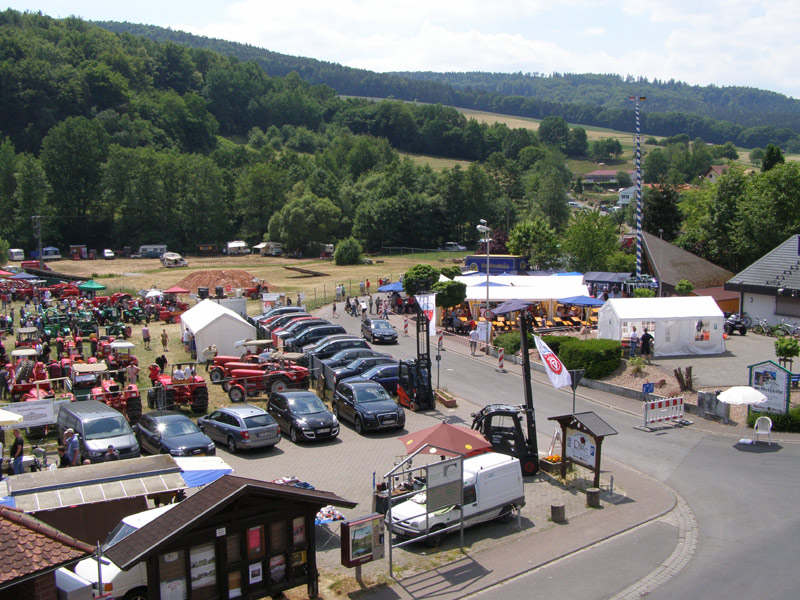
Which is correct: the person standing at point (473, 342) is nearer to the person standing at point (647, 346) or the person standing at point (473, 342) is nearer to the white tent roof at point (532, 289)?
the white tent roof at point (532, 289)

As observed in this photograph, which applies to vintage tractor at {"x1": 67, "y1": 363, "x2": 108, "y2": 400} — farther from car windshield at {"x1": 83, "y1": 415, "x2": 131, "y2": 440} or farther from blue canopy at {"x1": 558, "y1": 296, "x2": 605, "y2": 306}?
blue canopy at {"x1": 558, "y1": 296, "x2": 605, "y2": 306}

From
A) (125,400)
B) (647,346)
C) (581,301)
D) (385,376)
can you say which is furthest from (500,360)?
(125,400)

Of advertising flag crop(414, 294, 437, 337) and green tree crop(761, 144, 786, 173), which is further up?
green tree crop(761, 144, 786, 173)

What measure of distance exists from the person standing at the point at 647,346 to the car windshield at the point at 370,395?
37.9ft

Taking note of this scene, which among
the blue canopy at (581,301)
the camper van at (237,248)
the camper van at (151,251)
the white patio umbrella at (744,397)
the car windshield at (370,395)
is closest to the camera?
the white patio umbrella at (744,397)

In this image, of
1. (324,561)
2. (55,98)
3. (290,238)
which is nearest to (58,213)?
(290,238)

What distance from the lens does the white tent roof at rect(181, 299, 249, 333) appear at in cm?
3006

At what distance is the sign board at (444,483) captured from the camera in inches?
490

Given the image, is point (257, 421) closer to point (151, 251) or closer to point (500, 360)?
point (500, 360)

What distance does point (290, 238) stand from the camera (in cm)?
8588

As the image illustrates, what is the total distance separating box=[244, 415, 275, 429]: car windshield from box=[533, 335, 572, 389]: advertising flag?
7125 mm

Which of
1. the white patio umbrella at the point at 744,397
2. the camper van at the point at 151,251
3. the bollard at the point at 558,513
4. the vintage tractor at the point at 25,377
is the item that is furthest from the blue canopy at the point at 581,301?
the camper van at the point at 151,251

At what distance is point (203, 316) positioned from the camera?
31.0m

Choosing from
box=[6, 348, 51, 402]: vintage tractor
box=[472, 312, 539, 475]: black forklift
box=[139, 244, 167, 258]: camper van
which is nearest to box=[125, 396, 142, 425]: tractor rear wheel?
box=[6, 348, 51, 402]: vintage tractor
